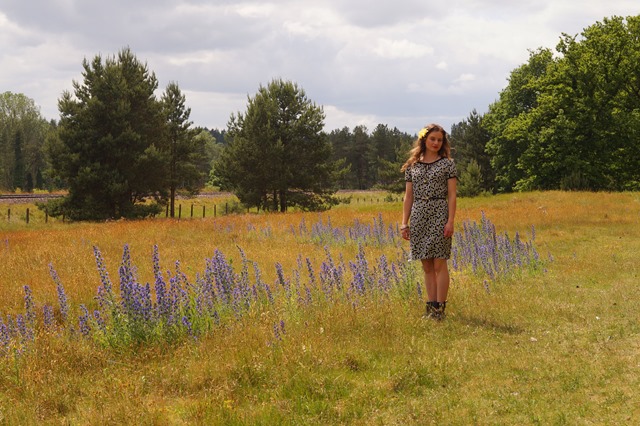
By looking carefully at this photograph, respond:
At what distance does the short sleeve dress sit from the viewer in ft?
20.5

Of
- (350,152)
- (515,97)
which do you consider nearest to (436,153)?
(515,97)

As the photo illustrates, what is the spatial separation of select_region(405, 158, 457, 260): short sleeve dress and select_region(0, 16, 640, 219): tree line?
78.3 feet

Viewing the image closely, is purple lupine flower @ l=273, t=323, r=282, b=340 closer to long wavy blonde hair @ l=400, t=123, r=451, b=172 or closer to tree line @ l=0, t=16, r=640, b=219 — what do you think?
long wavy blonde hair @ l=400, t=123, r=451, b=172

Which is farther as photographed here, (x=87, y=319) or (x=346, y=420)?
(x=87, y=319)

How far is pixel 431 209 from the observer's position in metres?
6.34

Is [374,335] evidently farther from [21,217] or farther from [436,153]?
[21,217]

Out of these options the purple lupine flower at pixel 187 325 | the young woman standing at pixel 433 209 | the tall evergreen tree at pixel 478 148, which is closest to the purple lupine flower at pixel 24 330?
the purple lupine flower at pixel 187 325

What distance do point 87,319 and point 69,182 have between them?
2524 centimetres

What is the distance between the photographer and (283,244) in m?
14.3

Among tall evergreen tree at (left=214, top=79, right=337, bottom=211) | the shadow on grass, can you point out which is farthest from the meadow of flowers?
tall evergreen tree at (left=214, top=79, right=337, bottom=211)

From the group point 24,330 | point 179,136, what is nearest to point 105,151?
point 179,136

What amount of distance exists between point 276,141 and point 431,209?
27370mm

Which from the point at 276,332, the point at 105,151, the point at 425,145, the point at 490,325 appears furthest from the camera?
the point at 105,151

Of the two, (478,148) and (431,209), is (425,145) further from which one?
(478,148)
